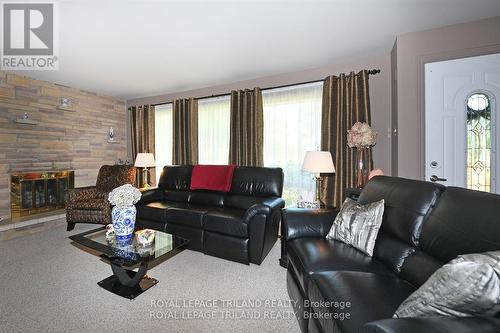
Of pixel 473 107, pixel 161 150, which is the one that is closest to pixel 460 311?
pixel 473 107

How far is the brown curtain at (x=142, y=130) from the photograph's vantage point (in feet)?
15.7

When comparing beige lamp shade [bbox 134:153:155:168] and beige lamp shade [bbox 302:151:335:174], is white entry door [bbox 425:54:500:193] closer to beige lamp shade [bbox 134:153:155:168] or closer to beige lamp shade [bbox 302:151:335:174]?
beige lamp shade [bbox 302:151:335:174]

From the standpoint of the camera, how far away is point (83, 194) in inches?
138

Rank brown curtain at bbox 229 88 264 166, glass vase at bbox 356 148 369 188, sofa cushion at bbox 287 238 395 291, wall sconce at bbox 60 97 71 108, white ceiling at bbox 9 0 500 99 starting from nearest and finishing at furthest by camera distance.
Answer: sofa cushion at bbox 287 238 395 291 < white ceiling at bbox 9 0 500 99 < glass vase at bbox 356 148 369 188 < brown curtain at bbox 229 88 264 166 < wall sconce at bbox 60 97 71 108

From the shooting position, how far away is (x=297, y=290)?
62.3 inches

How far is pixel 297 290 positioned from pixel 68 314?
5.50 ft

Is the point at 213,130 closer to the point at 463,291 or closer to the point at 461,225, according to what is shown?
the point at 461,225

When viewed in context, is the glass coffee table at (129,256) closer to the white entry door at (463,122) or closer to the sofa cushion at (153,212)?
the sofa cushion at (153,212)

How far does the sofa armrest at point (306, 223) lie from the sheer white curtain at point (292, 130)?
1358mm

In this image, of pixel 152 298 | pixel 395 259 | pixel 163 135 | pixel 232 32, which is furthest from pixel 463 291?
pixel 163 135

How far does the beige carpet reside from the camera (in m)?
1.59

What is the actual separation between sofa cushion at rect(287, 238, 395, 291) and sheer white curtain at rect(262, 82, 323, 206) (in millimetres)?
1710

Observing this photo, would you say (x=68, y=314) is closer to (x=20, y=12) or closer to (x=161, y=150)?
(x=20, y=12)

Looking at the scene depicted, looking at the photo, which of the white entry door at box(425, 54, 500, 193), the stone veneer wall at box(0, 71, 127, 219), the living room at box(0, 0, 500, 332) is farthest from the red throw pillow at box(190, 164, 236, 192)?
the stone veneer wall at box(0, 71, 127, 219)
